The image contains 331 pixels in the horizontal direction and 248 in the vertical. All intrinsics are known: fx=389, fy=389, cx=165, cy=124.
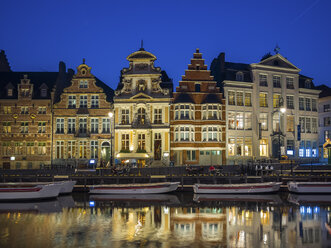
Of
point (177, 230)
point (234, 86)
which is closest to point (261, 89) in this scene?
point (234, 86)

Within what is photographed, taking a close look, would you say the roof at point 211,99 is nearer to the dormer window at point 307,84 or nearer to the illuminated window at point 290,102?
the illuminated window at point 290,102

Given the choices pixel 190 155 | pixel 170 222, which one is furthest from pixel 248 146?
pixel 170 222

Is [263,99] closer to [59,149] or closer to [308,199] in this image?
[308,199]

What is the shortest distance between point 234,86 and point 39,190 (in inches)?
1073

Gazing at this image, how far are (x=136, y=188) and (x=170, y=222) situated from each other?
12.6 meters

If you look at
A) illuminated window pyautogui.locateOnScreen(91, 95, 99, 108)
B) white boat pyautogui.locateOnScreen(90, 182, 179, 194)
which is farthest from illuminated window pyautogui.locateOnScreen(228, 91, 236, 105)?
white boat pyautogui.locateOnScreen(90, 182, 179, 194)

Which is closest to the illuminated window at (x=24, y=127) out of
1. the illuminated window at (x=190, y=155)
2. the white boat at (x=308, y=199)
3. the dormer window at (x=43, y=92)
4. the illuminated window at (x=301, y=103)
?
the dormer window at (x=43, y=92)

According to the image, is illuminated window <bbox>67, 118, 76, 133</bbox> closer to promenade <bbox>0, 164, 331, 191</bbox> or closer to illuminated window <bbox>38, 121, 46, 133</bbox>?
illuminated window <bbox>38, 121, 46, 133</bbox>

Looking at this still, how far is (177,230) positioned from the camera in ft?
65.6

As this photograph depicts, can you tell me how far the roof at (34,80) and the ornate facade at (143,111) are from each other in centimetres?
977

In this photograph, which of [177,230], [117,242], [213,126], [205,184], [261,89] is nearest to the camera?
[117,242]

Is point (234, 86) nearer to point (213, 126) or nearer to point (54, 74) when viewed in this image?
point (213, 126)

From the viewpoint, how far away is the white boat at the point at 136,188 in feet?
112

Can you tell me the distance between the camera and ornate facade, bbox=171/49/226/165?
46.2 m
